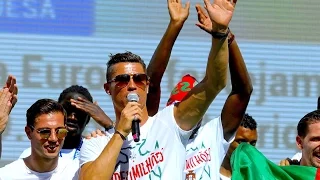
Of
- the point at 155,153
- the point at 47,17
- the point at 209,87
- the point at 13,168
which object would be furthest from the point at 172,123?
the point at 47,17

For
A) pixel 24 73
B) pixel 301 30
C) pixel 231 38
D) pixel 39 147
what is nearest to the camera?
pixel 231 38

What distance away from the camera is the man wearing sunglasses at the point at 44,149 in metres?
6.34

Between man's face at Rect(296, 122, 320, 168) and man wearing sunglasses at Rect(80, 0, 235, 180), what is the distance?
948 mm

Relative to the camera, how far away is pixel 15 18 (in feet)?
30.3

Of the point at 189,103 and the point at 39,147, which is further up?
the point at 189,103

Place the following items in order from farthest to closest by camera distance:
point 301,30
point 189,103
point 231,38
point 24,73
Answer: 1. point 301,30
2. point 24,73
3. point 231,38
4. point 189,103

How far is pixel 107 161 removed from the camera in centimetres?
523

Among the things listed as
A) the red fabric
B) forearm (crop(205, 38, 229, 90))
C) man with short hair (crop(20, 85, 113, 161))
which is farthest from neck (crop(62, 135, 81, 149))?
forearm (crop(205, 38, 229, 90))

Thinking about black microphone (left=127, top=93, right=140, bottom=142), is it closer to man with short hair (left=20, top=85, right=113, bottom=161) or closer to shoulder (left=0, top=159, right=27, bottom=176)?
shoulder (left=0, top=159, right=27, bottom=176)

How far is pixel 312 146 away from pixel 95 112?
1.59m

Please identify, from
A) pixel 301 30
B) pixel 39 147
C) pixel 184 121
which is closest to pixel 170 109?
pixel 184 121

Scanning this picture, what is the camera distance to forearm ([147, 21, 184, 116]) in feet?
20.2

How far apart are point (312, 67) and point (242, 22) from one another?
84 centimetres

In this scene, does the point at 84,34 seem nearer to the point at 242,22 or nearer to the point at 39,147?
the point at 242,22
